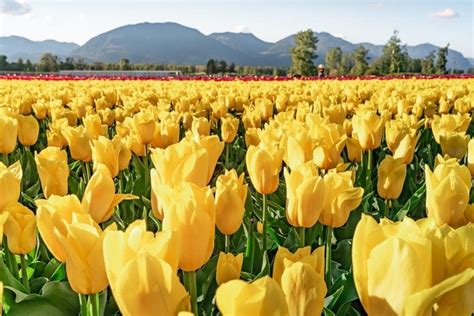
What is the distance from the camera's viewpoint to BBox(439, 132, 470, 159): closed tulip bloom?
3289 millimetres

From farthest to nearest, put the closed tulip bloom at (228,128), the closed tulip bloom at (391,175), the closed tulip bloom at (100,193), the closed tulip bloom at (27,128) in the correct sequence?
the closed tulip bloom at (228,128), the closed tulip bloom at (27,128), the closed tulip bloom at (391,175), the closed tulip bloom at (100,193)

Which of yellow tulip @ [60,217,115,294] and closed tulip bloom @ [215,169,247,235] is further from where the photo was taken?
closed tulip bloom @ [215,169,247,235]

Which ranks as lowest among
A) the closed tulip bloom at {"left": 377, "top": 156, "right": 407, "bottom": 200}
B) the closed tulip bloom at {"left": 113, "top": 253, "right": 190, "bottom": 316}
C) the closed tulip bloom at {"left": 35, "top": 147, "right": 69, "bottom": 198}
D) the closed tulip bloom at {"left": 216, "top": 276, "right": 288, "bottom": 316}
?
the closed tulip bloom at {"left": 377, "top": 156, "right": 407, "bottom": 200}

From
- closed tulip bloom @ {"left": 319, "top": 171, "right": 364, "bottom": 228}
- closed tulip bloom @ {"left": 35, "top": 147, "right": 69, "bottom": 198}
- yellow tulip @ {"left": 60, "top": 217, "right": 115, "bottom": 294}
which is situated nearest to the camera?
yellow tulip @ {"left": 60, "top": 217, "right": 115, "bottom": 294}

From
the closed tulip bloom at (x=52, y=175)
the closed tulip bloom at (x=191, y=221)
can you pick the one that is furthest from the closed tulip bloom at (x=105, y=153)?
the closed tulip bloom at (x=191, y=221)

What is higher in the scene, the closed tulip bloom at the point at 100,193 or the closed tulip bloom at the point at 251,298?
the closed tulip bloom at the point at 251,298

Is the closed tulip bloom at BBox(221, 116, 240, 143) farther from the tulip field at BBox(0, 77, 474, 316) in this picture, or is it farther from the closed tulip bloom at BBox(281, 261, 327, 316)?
the closed tulip bloom at BBox(281, 261, 327, 316)

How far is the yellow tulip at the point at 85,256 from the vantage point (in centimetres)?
121

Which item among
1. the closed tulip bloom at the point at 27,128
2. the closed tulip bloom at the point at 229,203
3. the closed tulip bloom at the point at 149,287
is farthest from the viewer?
the closed tulip bloom at the point at 27,128

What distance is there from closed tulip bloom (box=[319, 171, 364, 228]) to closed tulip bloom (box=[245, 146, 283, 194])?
312 millimetres

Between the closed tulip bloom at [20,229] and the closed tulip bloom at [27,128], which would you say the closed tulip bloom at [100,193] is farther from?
the closed tulip bloom at [27,128]

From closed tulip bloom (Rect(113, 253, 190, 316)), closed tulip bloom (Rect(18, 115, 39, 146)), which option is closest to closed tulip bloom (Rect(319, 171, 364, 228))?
Answer: closed tulip bloom (Rect(113, 253, 190, 316))

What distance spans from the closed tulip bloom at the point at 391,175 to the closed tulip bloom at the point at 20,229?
5.03ft

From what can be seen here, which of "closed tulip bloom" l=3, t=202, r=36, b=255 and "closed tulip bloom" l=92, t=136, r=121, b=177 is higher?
"closed tulip bloom" l=92, t=136, r=121, b=177
